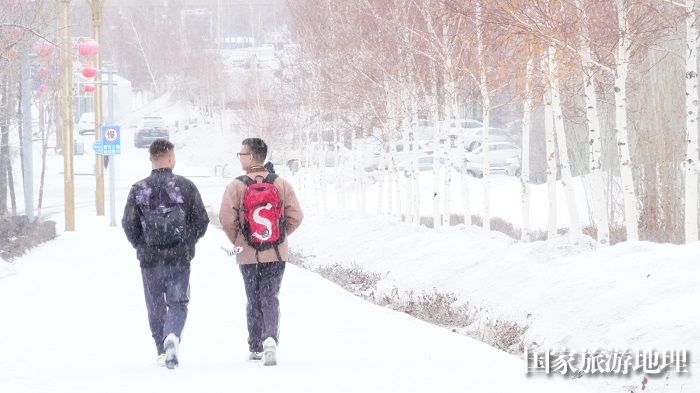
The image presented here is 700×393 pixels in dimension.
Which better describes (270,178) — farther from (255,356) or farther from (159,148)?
(255,356)

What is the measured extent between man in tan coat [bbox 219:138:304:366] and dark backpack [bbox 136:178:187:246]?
340 millimetres

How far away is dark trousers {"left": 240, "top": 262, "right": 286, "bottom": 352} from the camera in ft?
33.3

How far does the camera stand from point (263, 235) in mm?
10008

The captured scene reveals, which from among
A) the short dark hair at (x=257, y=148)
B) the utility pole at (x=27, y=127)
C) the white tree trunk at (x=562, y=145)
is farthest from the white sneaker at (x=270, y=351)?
the utility pole at (x=27, y=127)

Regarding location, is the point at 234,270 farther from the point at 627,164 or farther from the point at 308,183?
the point at 308,183

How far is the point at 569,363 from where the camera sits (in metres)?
10.4

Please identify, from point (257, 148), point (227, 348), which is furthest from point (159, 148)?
point (227, 348)

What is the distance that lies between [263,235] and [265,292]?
19.1 inches

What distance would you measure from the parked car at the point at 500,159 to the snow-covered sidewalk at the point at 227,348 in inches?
1603

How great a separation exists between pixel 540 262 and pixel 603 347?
609 centimetres

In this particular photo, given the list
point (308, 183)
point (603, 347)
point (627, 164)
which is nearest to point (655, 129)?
point (627, 164)

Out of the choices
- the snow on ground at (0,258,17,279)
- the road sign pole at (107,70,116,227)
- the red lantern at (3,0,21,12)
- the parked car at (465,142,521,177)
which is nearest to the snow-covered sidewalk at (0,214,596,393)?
the snow on ground at (0,258,17,279)

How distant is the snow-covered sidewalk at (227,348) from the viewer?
365 inches

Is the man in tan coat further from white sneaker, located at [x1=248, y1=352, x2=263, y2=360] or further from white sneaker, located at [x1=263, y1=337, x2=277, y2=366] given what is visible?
white sneaker, located at [x1=248, y1=352, x2=263, y2=360]
